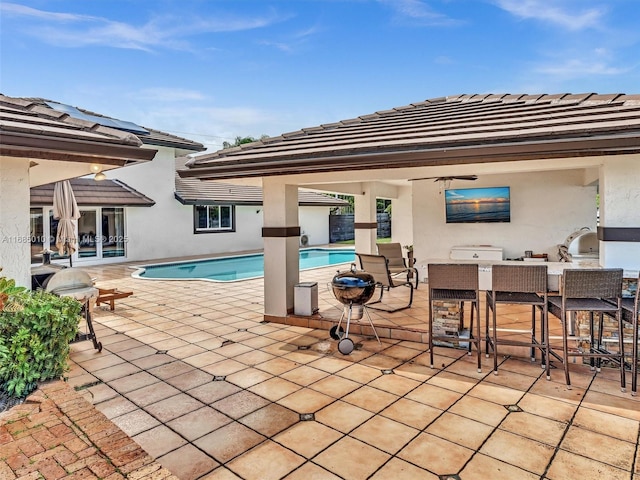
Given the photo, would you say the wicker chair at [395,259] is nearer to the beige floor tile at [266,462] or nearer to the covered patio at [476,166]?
the covered patio at [476,166]

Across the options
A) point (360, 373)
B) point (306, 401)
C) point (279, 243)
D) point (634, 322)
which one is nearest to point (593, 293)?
point (634, 322)

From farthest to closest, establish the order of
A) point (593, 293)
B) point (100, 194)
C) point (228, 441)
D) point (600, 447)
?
point (100, 194) < point (593, 293) < point (228, 441) < point (600, 447)

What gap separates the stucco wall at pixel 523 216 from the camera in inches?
364

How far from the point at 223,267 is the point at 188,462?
14.5 m

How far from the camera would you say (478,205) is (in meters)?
10.1

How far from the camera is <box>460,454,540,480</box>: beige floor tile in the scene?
3.02 m

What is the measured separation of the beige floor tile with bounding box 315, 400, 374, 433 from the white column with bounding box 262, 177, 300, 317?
3.57 meters

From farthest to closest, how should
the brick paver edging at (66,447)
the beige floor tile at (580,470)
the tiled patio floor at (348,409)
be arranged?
the tiled patio floor at (348,409) → the beige floor tile at (580,470) → the brick paver edging at (66,447)

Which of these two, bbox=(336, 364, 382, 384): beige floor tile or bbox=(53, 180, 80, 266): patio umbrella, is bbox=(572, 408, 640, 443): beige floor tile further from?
bbox=(53, 180, 80, 266): patio umbrella

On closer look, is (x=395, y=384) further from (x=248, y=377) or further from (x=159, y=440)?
(x=159, y=440)

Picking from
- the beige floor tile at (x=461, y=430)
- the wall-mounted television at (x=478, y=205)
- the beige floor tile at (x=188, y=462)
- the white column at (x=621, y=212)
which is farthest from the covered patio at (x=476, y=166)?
the beige floor tile at (x=188, y=462)

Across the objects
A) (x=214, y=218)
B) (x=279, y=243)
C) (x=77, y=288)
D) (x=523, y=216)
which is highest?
(x=214, y=218)

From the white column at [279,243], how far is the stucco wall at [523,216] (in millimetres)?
4580

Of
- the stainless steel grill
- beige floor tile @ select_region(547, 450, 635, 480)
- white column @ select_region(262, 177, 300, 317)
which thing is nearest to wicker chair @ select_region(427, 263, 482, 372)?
beige floor tile @ select_region(547, 450, 635, 480)
